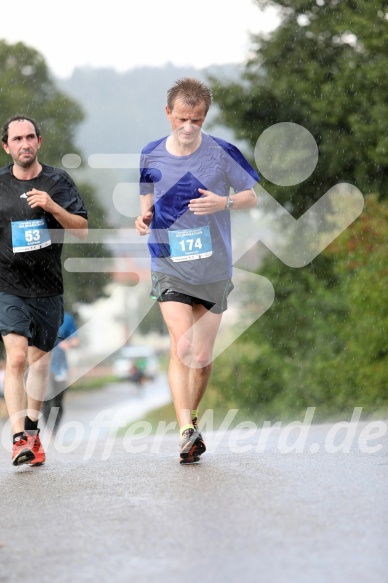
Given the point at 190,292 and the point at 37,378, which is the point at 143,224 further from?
the point at 37,378

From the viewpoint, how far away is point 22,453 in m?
7.85

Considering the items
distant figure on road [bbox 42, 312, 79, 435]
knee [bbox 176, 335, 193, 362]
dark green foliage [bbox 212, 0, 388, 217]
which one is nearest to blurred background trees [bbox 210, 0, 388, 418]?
dark green foliage [bbox 212, 0, 388, 217]

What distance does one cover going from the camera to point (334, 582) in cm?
391

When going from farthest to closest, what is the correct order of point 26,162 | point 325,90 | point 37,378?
point 325,90 → point 37,378 → point 26,162

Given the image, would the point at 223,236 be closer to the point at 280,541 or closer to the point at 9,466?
the point at 9,466

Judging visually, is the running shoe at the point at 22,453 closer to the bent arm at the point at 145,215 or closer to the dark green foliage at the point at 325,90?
the bent arm at the point at 145,215

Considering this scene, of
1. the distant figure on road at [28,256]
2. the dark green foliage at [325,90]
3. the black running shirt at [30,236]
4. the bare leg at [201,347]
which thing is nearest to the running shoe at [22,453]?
the distant figure on road at [28,256]

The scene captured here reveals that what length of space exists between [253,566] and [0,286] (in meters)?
4.19

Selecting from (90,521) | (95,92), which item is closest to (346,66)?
(90,521)

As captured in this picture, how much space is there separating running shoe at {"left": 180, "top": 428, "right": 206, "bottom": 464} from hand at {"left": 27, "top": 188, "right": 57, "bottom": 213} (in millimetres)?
1509

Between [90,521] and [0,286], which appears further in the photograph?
[0,286]

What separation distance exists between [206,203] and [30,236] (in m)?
1.09

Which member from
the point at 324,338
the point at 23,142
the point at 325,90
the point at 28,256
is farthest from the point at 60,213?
the point at 325,90

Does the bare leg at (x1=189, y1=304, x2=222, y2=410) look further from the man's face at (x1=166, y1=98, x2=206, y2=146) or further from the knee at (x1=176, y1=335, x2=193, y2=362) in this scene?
the man's face at (x1=166, y1=98, x2=206, y2=146)
